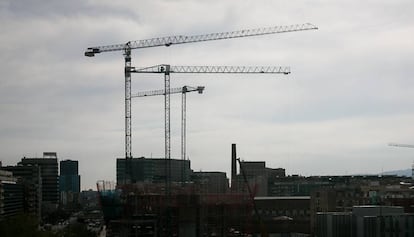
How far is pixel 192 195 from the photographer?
92.6 meters

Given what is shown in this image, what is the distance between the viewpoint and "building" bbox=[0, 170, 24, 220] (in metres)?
146

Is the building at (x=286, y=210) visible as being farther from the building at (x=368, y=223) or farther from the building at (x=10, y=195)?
the building at (x=10, y=195)

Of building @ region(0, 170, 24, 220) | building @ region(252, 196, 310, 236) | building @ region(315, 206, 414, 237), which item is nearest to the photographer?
building @ region(315, 206, 414, 237)

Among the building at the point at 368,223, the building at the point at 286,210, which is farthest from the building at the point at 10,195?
the building at the point at 368,223

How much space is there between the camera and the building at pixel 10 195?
146000 mm

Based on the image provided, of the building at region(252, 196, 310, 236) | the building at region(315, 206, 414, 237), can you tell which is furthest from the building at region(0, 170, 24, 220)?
the building at region(315, 206, 414, 237)

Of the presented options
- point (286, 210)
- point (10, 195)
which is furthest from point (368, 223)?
point (10, 195)

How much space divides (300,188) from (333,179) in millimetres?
12785

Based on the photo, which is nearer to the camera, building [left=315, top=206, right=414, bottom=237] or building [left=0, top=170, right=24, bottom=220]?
building [left=315, top=206, right=414, bottom=237]

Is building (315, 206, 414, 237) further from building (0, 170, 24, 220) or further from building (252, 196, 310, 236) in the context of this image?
building (0, 170, 24, 220)

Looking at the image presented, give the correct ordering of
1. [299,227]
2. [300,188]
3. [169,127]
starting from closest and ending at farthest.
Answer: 1. [299,227]
2. [169,127]
3. [300,188]

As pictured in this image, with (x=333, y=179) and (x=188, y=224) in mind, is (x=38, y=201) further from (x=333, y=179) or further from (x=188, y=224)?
(x=188, y=224)

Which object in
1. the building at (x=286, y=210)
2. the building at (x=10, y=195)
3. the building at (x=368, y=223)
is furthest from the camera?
the building at (x=10, y=195)

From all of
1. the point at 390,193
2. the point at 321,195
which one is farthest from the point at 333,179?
the point at 321,195
